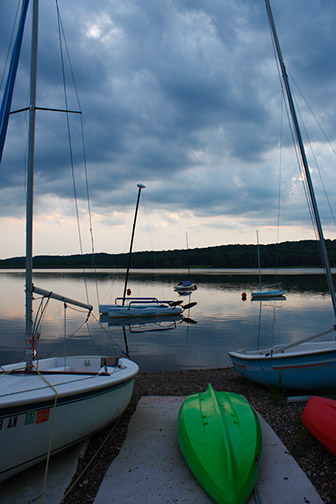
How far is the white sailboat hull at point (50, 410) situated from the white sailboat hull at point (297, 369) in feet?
13.4

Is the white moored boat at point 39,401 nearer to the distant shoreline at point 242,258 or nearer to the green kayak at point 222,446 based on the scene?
the green kayak at point 222,446

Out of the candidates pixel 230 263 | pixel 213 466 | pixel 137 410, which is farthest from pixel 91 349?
pixel 230 263

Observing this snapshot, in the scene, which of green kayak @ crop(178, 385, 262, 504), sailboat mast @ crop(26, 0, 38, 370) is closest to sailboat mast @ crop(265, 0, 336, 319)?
green kayak @ crop(178, 385, 262, 504)

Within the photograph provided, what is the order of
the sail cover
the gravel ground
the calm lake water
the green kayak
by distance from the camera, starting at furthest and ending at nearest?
the calm lake water, the sail cover, the gravel ground, the green kayak

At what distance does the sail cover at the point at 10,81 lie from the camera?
7.19 m

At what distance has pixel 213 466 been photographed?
4891mm

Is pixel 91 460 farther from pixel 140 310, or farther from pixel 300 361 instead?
pixel 140 310

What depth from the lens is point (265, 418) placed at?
24.4 ft

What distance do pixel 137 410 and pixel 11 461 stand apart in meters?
3.71

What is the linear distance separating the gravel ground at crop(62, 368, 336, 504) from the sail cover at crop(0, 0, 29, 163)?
627cm

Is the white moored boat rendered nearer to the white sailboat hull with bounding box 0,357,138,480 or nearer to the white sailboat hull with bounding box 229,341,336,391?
the white sailboat hull with bounding box 0,357,138,480

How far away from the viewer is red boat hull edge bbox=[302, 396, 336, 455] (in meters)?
5.66

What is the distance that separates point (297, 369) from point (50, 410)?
6092 mm

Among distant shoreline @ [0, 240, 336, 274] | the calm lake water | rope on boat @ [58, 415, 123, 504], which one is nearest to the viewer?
rope on boat @ [58, 415, 123, 504]
